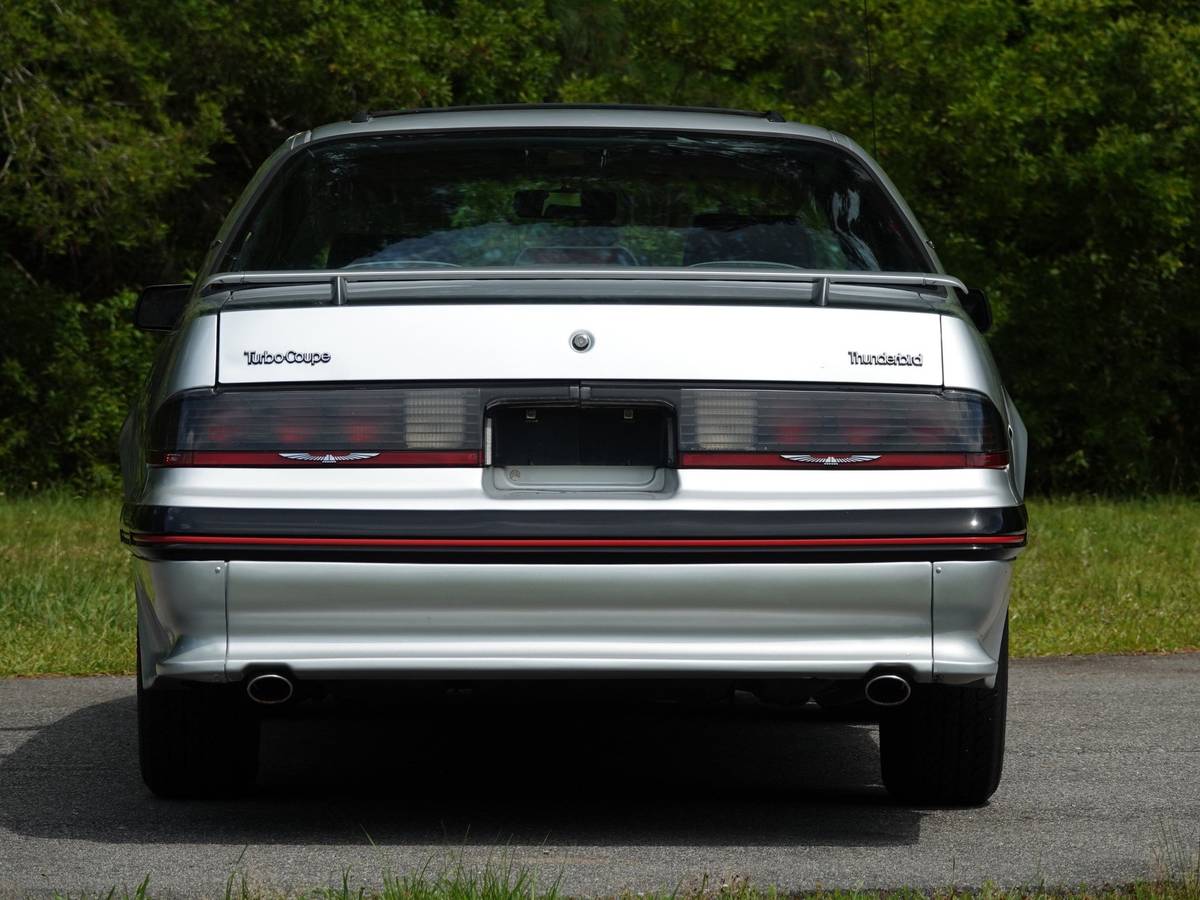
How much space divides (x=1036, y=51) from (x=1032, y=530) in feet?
26.1

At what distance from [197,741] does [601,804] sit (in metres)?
1.02

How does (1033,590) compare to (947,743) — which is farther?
(1033,590)

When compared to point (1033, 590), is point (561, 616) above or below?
above

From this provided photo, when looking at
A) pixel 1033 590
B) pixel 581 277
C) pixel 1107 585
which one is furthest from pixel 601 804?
pixel 1107 585

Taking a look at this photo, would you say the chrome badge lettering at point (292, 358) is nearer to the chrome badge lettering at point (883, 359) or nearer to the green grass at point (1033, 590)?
the chrome badge lettering at point (883, 359)

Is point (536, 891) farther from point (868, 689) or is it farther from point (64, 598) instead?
point (64, 598)

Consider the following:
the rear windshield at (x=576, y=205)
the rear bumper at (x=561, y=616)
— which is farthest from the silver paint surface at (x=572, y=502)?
the rear windshield at (x=576, y=205)

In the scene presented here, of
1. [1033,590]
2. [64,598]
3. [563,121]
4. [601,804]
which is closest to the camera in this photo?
[601,804]

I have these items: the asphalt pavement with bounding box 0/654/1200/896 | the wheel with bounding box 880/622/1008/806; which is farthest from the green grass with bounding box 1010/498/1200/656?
the wheel with bounding box 880/622/1008/806

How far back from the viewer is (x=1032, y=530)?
1331 cm

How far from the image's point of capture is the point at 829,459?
4285 mm

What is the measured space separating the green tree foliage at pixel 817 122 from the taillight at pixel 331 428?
13.2m

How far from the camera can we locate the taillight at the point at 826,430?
4.27 m

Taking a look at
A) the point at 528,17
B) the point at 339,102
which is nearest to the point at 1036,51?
the point at 528,17
